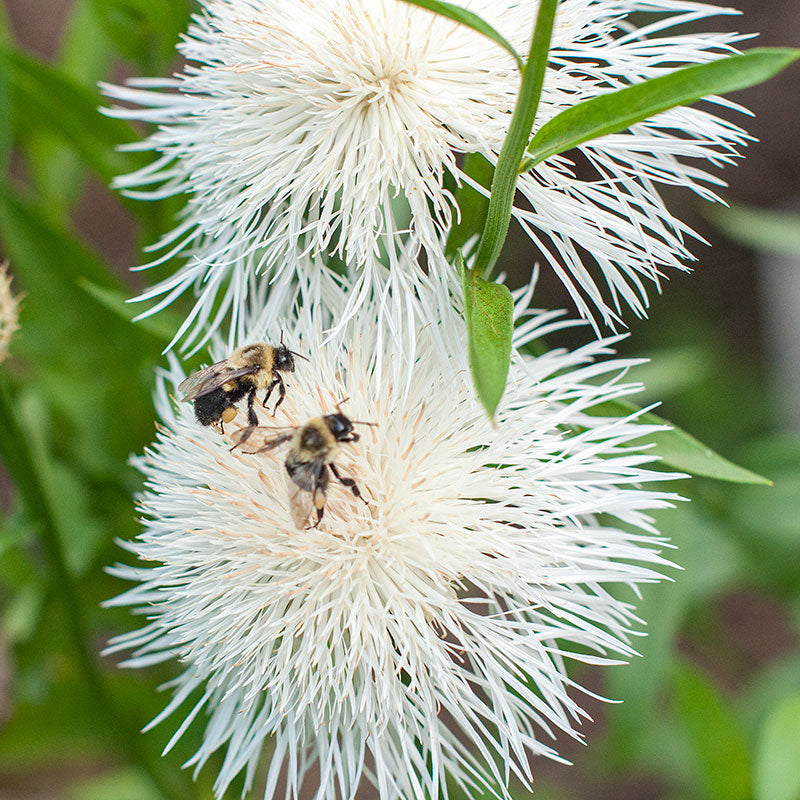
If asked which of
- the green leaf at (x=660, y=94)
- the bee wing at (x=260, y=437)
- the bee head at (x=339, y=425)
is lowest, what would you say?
the bee wing at (x=260, y=437)

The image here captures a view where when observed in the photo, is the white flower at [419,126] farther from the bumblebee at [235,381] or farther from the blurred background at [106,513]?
the blurred background at [106,513]

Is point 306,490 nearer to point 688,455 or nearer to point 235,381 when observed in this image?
point 235,381

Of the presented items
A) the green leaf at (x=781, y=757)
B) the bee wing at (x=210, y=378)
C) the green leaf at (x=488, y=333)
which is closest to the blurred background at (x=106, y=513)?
the green leaf at (x=781, y=757)

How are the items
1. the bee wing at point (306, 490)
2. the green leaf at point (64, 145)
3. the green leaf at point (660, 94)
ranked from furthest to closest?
the green leaf at point (64, 145) → the bee wing at point (306, 490) → the green leaf at point (660, 94)

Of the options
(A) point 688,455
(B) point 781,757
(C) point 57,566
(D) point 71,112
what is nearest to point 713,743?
(B) point 781,757

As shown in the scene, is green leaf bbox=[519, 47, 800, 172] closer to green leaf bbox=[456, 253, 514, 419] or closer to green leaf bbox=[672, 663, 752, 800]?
green leaf bbox=[456, 253, 514, 419]
